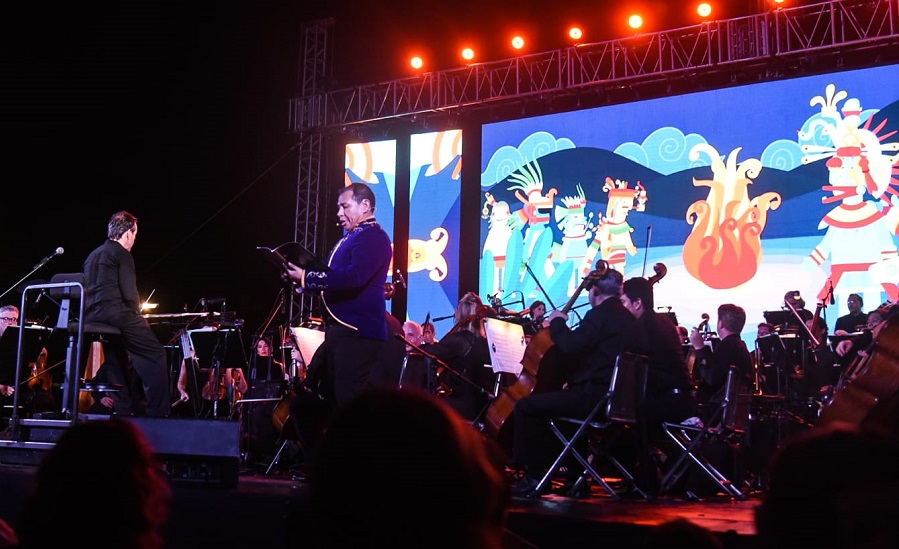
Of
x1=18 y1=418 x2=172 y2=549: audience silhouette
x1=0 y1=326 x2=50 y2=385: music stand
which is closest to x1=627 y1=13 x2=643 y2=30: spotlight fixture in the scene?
x1=0 y1=326 x2=50 y2=385: music stand

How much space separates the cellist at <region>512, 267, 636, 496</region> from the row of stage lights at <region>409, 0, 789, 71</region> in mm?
6504

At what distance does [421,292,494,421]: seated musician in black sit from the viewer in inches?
280

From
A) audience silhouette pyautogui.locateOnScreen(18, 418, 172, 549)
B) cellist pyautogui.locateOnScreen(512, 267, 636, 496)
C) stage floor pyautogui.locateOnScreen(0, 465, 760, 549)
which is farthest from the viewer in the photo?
cellist pyautogui.locateOnScreen(512, 267, 636, 496)

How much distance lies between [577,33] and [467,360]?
20.1ft

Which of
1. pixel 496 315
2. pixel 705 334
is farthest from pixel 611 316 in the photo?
pixel 705 334

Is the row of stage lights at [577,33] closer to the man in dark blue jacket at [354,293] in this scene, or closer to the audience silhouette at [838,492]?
the man in dark blue jacket at [354,293]

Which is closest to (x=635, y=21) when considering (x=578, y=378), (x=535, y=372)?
(x=535, y=372)

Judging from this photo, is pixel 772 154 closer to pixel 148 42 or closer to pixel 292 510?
pixel 148 42

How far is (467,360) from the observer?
289 inches

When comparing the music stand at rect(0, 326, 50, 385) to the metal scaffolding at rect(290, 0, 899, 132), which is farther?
the metal scaffolding at rect(290, 0, 899, 132)

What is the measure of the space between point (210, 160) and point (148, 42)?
196 centimetres

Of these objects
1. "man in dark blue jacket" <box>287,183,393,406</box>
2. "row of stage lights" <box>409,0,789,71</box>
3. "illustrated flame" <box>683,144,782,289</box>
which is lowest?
"man in dark blue jacket" <box>287,183,393,406</box>

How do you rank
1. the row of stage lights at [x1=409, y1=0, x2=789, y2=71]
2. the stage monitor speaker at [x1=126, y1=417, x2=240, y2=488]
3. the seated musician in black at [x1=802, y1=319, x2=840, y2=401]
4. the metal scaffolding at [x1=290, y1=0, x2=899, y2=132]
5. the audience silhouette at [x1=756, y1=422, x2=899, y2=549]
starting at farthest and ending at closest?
the row of stage lights at [x1=409, y1=0, x2=789, y2=71], the metal scaffolding at [x1=290, y1=0, x2=899, y2=132], the seated musician in black at [x1=802, y1=319, x2=840, y2=401], the stage monitor speaker at [x1=126, y1=417, x2=240, y2=488], the audience silhouette at [x1=756, y1=422, x2=899, y2=549]

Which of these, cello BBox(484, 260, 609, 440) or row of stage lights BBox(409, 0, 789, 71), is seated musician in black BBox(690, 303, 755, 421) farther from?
row of stage lights BBox(409, 0, 789, 71)
